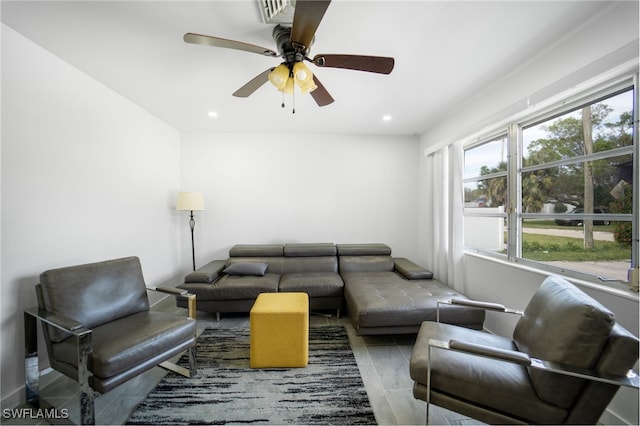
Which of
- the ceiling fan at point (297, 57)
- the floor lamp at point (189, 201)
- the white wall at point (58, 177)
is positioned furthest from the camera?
the floor lamp at point (189, 201)

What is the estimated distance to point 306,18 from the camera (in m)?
1.13

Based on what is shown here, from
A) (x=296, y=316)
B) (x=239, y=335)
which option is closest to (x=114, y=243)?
(x=239, y=335)

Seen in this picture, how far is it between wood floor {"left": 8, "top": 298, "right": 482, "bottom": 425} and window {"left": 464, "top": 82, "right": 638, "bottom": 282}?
1.47 metres

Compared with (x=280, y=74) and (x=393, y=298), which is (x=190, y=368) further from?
(x=280, y=74)

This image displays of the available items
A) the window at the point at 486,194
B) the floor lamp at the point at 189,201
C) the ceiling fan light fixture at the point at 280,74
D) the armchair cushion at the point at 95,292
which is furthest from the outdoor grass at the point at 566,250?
the floor lamp at the point at 189,201

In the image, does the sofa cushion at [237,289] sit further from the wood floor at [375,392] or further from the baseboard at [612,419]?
the baseboard at [612,419]

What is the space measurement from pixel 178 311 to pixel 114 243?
3.73 ft

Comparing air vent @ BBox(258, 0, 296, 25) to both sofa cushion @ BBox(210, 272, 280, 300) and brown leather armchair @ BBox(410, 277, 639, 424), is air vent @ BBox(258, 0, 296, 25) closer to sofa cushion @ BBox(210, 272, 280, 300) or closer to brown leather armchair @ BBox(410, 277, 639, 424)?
brown leather armchair @ BBox(410, 277, 639, 424)

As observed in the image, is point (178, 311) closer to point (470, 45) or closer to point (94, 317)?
point (94, 317)

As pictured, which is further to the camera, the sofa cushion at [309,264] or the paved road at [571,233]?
the sofa cushion at [309,264]

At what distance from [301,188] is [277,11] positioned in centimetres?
256

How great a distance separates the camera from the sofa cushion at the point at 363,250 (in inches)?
137

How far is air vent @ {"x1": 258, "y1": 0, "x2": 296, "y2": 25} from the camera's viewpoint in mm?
1338

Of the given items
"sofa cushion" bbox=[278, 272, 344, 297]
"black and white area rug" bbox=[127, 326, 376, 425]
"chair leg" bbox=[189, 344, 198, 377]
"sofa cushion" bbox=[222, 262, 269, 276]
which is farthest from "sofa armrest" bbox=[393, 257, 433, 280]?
"chair leg" bbox=[189, 344, 198, 377]
